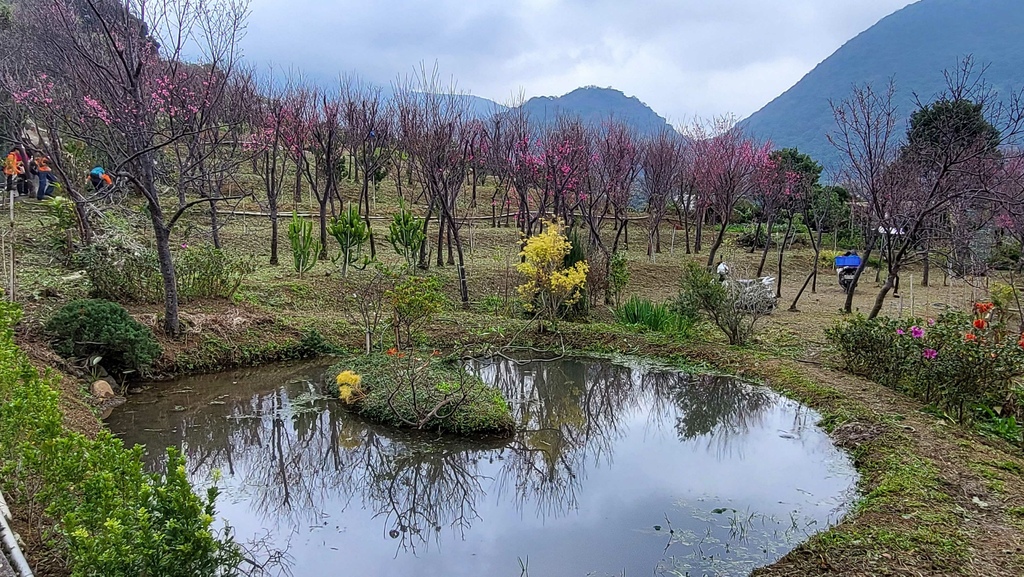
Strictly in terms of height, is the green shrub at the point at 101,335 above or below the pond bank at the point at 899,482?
above

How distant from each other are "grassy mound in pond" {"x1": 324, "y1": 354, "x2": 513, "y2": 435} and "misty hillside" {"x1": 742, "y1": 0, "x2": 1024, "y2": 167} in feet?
195

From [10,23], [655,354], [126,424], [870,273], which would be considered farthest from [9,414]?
[870,273]

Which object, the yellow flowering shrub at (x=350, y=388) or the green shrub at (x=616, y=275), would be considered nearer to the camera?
the yellow flowering shrub at (x=350, y=388)

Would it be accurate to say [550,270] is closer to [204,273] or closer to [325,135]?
[204,273]

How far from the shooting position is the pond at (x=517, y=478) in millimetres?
3750

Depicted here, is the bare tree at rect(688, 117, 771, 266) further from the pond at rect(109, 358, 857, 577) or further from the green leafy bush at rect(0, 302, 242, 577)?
the green leafy bush at rect(0, 302, 242, 577)

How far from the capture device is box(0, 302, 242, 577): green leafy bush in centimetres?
233

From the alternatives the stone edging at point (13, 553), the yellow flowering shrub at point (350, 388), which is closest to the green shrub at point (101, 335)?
the yellow flowering shrub at point (350, 388)

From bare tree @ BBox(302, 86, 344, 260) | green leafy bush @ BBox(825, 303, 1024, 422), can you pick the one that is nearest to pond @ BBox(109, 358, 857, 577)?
green leafy bush @ BBox(825, 303, 1024, 422)

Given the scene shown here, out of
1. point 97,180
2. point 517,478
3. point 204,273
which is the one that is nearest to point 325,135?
point 97,180

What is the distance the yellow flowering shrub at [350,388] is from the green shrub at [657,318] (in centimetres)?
457

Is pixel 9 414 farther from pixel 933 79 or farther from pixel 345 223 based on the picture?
pixel 933 79

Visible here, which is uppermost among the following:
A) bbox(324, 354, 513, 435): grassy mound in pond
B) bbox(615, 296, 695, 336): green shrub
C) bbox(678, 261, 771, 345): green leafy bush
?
bbox(678, 261, 771, 345): green leafy bush

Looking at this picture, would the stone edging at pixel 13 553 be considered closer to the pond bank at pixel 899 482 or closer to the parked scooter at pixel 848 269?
the pond bank at pixel 899 482
